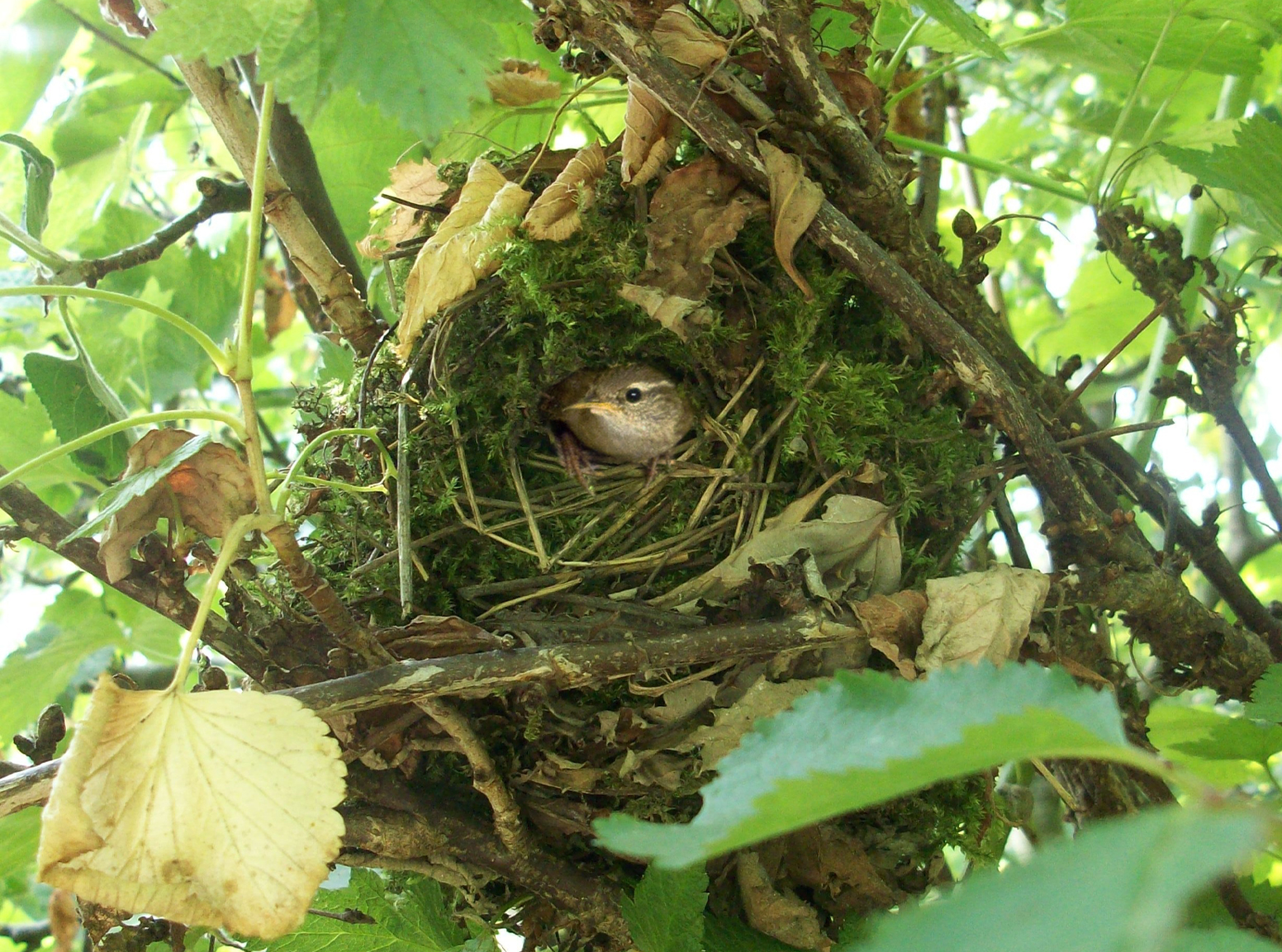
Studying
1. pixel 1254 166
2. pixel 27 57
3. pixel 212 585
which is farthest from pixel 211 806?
pixel 27 57

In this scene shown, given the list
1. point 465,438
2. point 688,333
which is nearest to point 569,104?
point 688,333

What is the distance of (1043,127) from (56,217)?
3.58 meters

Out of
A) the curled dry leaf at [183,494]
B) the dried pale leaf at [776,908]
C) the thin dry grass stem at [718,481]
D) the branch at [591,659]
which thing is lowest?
the dried pale leaf at [776,908]

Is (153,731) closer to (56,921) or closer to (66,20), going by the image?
(56,921)

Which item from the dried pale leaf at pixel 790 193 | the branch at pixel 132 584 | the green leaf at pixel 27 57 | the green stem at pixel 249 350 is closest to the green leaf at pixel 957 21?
the dried pale leaf at pixel 790 193

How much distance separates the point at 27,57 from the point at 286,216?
1.38 meters

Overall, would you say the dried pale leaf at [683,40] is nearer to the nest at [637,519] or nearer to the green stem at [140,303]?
the nest at [637,519]

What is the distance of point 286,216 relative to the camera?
1.88 metres

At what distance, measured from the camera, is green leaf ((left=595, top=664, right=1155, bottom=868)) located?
2.58ft

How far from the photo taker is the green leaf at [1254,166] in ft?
6.14

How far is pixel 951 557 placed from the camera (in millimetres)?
2002

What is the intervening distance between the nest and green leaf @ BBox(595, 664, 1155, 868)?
2.35 feet

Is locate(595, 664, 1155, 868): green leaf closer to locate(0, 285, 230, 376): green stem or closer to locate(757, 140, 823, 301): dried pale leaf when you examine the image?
locate(0, 285, 230, 376): green stem

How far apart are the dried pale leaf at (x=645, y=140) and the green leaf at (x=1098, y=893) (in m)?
1.48
